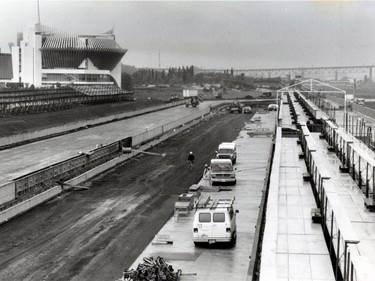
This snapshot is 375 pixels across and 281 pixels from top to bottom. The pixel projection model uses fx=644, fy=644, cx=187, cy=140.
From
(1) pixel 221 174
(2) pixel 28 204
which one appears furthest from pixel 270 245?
(1) pixel 221 174

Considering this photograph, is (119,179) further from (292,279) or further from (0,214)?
(292,279)

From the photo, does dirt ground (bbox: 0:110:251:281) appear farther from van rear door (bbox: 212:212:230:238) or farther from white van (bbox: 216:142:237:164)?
van rear door (bbox: 212:212:230:238)

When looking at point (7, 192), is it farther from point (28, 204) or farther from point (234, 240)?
point (234, 240)

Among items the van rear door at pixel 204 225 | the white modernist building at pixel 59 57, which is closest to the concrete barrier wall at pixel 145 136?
the van rear door at pixel 204 225

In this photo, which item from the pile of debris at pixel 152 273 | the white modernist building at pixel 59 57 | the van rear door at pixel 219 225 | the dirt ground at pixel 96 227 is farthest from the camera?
the white modernist building at pixel 59 57

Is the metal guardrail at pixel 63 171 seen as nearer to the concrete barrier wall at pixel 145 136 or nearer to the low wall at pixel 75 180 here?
the concrete barrier wall at pixel 145 136
